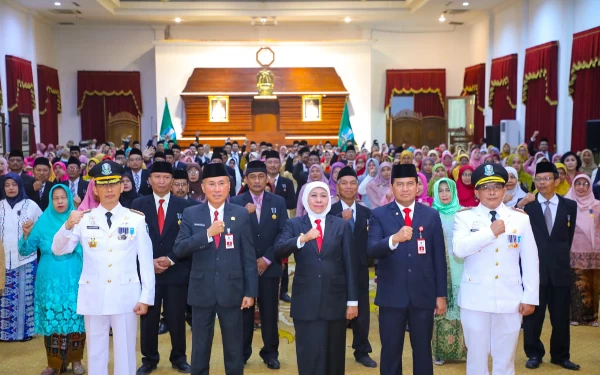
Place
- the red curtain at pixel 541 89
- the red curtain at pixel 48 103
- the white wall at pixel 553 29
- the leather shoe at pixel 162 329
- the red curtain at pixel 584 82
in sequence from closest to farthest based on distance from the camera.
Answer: the leather shoe at pixel 162 329 → the red curtain at pixel 584 82 → the white wall at pixel 553 29 → the red curtain at pixel 541 89 → the red curtain at pixel 48 103

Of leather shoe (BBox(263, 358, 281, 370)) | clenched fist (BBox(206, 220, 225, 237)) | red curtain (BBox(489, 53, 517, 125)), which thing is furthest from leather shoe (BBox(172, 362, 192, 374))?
red curtain (BBox(489, 53, 517, 125))

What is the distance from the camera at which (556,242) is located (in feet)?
18.5

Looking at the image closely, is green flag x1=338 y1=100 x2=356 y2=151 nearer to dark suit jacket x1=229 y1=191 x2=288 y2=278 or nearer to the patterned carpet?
the patterned carpet

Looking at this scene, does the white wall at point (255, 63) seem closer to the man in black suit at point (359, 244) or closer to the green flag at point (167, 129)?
the green flag at point (167, 129)

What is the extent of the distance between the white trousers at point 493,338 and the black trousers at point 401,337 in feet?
0.88

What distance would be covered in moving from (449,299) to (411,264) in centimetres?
130

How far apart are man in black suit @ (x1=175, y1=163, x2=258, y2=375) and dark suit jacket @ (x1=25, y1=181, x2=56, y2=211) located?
377 centimetres

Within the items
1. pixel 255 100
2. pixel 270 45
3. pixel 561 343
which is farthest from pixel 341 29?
pixel 561 343

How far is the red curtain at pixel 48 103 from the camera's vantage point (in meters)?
21.5

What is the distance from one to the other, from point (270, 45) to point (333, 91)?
304cm

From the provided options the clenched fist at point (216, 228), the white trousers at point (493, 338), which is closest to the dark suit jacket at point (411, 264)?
the white trousers at point (493, 338)

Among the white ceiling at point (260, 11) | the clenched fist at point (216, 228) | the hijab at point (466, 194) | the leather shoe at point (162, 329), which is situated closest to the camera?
the clenched fist at point (216, 228)

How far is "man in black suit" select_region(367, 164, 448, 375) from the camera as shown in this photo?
4.39 meters

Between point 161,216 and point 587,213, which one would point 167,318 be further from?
point 587,213
